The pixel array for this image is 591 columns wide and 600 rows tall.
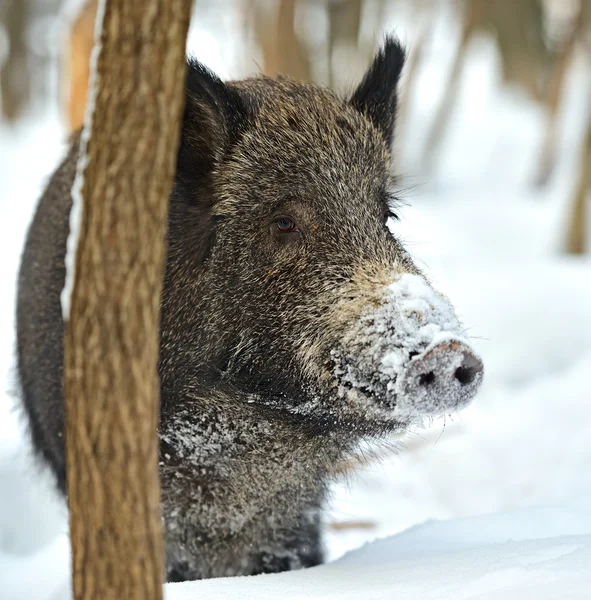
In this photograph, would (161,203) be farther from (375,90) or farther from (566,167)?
(566,167)

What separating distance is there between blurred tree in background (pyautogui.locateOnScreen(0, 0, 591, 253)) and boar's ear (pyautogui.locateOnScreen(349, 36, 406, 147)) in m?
3.80

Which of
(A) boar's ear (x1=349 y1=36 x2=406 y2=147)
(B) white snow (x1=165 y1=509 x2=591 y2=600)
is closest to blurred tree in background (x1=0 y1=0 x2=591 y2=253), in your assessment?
(A) boar's ear (x1=349 y1=36 x2=406 y2=147)

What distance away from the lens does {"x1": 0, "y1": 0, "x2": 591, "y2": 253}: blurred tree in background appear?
8797mm

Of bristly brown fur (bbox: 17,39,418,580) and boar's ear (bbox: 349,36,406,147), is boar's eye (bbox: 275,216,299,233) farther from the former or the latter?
boar's ear (bbox: 349,36,406,147)

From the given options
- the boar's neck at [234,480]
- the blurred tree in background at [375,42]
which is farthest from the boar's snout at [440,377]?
the blurred tree in background at [375,42]

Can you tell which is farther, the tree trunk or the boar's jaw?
the tree trunk

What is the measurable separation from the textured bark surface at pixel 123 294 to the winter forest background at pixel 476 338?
673mm

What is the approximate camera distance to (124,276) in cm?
189

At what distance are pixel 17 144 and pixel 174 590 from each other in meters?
17.9

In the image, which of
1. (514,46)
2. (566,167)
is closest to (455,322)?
(566,167)

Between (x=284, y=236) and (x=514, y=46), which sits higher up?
(x=514, y=46)

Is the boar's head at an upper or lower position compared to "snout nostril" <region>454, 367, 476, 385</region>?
upper

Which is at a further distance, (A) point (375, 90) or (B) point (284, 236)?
(A) point (375, 90)

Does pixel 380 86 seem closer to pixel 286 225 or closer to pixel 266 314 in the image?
pixel 286 225
